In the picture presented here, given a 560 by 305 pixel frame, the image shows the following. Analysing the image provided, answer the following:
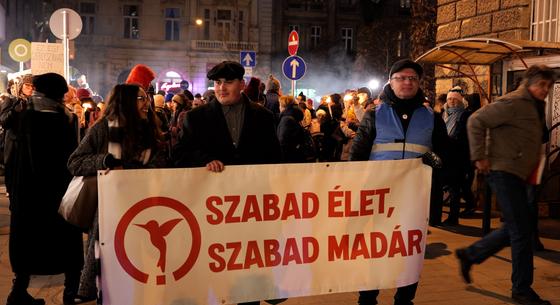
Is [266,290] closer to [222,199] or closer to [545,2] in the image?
[222,199]

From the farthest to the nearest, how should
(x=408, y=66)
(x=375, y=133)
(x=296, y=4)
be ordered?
(x=296, y=4), (x=375, y=133), (x=408, y=66)

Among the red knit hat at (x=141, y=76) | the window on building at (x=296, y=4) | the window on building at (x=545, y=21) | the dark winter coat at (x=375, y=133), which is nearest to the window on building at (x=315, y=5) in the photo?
the window on building at (x=296, y=4)

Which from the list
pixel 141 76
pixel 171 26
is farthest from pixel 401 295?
pixel 171 26

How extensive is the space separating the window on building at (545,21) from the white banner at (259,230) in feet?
22.9

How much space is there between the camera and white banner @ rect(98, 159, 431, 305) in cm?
422

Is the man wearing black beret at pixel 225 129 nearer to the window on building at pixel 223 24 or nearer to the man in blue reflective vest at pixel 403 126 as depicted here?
the man in blue reflective vest at pixel 403 126

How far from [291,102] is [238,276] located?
510 centimetres

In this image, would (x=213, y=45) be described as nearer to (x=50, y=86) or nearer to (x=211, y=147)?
(x=50, y=86)

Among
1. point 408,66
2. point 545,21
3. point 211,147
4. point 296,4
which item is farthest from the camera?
point 296,4

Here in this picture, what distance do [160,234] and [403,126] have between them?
1884 mm

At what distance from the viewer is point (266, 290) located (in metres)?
4.52

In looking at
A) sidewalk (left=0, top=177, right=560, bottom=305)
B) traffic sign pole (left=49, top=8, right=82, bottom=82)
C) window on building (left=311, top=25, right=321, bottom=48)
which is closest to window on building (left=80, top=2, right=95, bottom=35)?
window on building (left=311, top=25, right=321, bottom=48)

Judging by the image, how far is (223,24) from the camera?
52.0 meters

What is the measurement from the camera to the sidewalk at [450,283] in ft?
18.7
